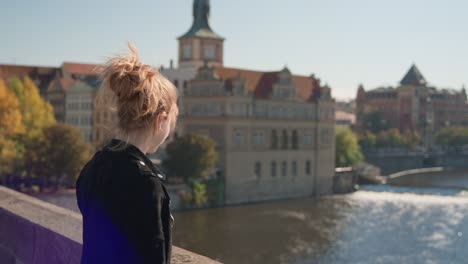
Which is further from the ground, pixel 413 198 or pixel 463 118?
pixel 463 118

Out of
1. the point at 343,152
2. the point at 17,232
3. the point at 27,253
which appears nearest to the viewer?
the point at 27,253

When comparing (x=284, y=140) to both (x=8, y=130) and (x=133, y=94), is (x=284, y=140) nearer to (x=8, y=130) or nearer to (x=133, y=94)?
(x=8, y=130)

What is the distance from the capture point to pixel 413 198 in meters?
42.8

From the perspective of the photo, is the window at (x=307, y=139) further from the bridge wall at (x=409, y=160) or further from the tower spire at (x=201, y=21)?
the bridge wall at (x=409, y=160)

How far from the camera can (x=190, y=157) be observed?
35.7 meters

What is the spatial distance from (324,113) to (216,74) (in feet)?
34.7

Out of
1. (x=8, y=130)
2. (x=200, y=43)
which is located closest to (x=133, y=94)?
(x=8, y=130)

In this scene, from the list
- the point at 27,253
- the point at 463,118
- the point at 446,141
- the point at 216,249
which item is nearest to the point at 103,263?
the point at 27,253

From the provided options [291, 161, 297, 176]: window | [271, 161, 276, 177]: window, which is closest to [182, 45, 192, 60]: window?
[271, 161, 276, 177]: window

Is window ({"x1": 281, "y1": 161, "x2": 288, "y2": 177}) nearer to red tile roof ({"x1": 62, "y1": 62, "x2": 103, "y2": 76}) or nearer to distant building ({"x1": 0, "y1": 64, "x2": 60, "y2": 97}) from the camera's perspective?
red tile roof ({"x1": 62, "y1": 62, "x2": 103, "y2": 76})

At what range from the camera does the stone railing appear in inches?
130

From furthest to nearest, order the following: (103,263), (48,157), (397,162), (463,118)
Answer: (463,118), (397,162), (48,157), (103,263)

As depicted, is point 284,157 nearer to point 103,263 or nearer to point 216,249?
point 216,249

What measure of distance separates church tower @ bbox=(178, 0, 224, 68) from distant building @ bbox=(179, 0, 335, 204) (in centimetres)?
7
